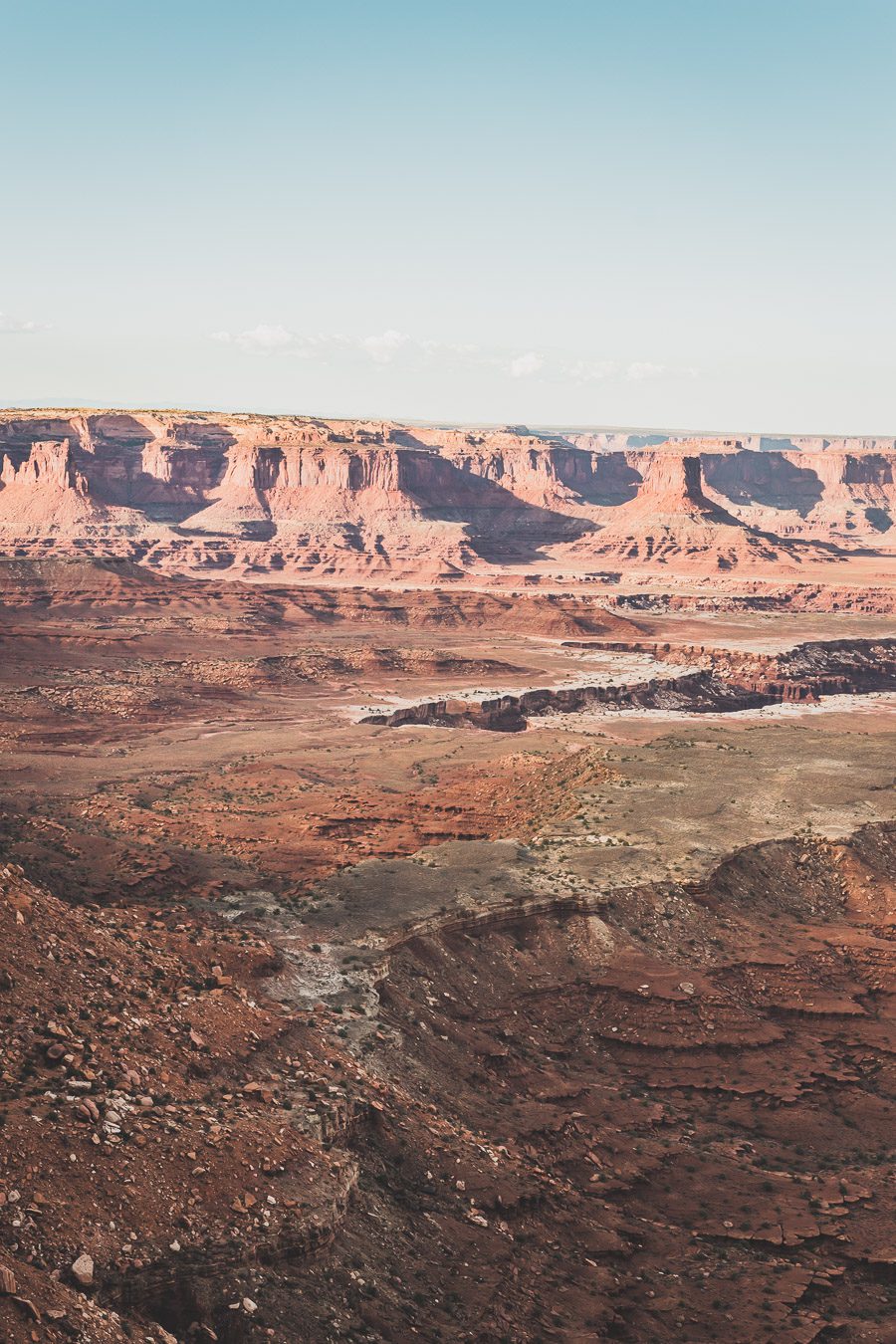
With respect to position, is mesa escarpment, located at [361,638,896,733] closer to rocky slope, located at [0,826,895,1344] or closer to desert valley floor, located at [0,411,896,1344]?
desert valley floor, located at [0,411,896,1344]

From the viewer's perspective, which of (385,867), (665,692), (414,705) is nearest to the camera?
(385,867)

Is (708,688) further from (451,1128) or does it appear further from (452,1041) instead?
(451,1128)

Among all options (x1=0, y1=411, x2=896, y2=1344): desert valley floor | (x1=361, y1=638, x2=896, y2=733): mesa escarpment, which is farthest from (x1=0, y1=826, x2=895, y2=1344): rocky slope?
(x1=361, y1=638, x2=896, y2=733): mesa escarpment

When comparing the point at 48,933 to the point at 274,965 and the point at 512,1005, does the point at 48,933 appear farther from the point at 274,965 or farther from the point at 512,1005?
the point at 512,1005

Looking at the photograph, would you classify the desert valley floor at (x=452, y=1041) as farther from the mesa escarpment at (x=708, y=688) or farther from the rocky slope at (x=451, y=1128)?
the mesa escarpment at (x=708, y=688)

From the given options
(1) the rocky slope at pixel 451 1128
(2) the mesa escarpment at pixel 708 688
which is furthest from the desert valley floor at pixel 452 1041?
(2) the mesa escarpment at pixel 708 688

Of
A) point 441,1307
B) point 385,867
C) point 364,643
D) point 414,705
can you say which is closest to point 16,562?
point 364,643

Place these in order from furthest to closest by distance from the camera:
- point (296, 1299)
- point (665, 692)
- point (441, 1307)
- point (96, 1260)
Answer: point (665, 692)
point (441, 1307)
point (296, 1299)
point (96, 1260)

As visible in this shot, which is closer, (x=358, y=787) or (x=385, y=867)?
(x=385, y=867)

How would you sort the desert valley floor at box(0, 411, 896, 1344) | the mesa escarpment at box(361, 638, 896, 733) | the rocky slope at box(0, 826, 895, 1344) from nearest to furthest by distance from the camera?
the rocky slope at box(0, 826, 895, 1344) < the desert valley floor at box(0, 411, 896, 1344) < the mesa escarpment at box(361, 638, 896, 733)

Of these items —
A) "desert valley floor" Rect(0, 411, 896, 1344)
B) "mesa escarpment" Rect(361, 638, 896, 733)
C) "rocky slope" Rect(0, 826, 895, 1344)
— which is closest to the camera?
"rocky slope" Rect(0, 826, 895, 1344)

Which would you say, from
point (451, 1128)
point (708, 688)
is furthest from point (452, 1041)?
point (708, 688)
